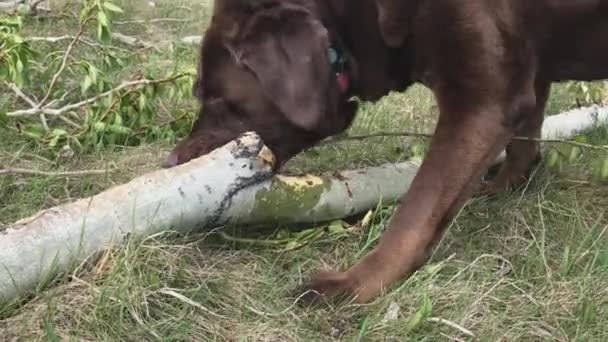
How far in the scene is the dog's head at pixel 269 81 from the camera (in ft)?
7.55

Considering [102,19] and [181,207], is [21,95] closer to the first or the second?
[102,19]

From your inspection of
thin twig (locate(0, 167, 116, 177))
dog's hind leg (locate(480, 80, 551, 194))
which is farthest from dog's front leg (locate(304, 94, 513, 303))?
thin twig (locate(0, 167, 116, 177))

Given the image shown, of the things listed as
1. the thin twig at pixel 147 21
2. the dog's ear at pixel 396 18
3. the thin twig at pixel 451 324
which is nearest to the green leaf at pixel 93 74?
the dog's ear at pixel 396 18

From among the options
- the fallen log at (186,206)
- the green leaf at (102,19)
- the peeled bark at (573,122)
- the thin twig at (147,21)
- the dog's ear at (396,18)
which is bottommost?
the thin twig at (147,21)

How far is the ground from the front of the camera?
6.04 feet

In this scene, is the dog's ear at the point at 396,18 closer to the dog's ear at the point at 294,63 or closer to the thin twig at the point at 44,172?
the dog's ear at the point at 294,63

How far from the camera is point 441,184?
2.29 meters

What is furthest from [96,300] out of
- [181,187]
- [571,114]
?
[571,114]

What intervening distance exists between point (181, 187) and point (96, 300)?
13.9 inches

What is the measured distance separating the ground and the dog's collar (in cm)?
36

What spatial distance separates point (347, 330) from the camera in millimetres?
1948

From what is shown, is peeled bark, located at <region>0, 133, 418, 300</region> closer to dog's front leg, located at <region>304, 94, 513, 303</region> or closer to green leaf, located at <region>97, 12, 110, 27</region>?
dog's front leg, located at <region>304, 94, 513, 303</region>

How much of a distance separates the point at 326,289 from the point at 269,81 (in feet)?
1.96

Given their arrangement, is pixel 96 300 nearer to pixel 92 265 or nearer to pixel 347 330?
pixel 92 265
